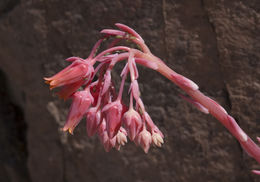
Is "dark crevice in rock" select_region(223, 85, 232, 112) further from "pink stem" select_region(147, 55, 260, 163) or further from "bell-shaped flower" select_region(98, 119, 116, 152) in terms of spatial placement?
"bell-shaped flower" select_region(98, 119, 116, 152)

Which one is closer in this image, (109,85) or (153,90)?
(109,85)

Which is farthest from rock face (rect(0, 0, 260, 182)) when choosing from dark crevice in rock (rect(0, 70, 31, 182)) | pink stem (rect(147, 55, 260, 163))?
pink stem (rect(147, 55, 260, 163))

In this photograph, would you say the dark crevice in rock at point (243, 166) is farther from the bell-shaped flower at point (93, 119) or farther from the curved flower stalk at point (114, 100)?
the bell-shaped flower at point (93, 119)

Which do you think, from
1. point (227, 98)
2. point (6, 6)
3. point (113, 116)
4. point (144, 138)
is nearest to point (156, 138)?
point (144, 138)

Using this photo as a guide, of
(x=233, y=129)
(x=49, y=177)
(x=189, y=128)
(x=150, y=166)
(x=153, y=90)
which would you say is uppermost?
(x=233, y=129)

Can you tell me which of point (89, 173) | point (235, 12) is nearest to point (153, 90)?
point (235, 12)

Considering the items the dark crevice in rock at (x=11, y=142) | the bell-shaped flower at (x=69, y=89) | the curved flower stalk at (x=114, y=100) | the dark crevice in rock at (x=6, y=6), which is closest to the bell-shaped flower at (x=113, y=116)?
the curved flower stalk at (x=114, y=100)

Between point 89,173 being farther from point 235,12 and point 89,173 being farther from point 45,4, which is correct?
point 235,12

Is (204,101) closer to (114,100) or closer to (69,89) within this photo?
(114,100)
